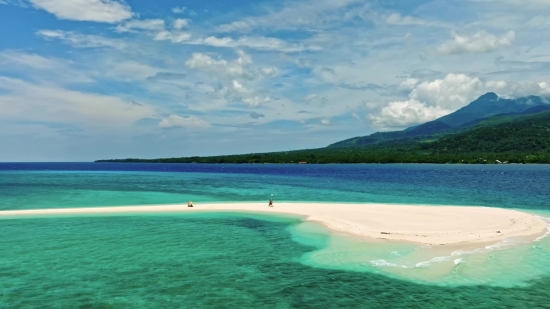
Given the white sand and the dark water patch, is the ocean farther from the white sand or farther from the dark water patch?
the white sand

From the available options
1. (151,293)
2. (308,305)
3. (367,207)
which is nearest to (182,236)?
(151,293)

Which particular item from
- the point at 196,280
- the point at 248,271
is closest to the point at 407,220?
the point at 248,271

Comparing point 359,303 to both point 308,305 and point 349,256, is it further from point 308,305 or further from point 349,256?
point 349,256

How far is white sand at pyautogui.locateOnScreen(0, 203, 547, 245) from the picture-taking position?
25281mm

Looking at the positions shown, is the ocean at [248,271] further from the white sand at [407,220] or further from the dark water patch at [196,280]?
the white sand at [407,220]

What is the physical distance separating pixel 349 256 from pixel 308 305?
727 cm

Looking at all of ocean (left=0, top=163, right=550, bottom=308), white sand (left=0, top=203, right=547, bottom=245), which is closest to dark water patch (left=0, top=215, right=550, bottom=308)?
ocean (left=0, top=163, right=550, bottom=308)

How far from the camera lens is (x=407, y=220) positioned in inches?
1239

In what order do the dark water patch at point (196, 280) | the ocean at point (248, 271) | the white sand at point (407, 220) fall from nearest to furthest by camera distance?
the dark water patch at point (196, 280) → the ocean at point (248, 271) → the white sand at point (407, 220)

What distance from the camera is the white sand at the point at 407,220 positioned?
25.3 m

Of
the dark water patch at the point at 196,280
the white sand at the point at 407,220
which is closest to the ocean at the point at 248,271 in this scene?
the dark water patch at the point at 196,280

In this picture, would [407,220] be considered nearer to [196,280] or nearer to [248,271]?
[248,271]

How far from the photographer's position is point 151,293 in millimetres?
15383

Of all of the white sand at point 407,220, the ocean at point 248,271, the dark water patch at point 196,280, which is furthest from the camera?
the white sand at point 407,220
